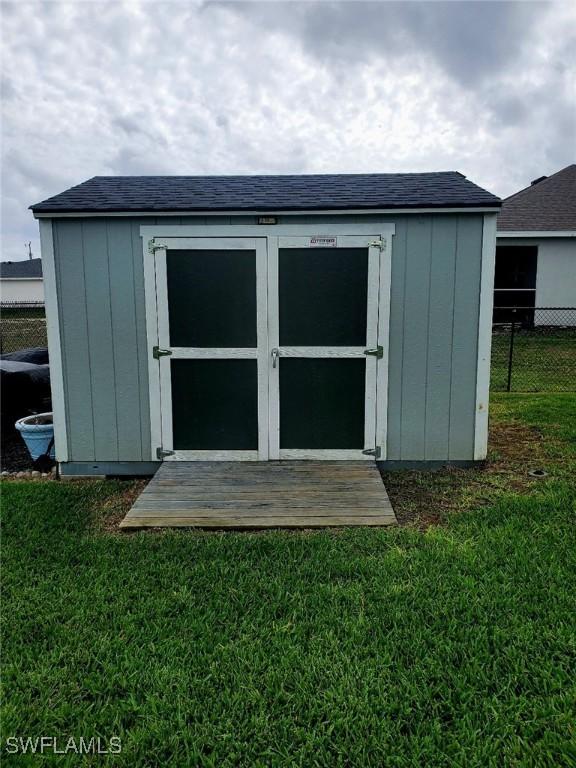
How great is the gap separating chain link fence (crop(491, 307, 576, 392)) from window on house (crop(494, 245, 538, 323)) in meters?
0.12

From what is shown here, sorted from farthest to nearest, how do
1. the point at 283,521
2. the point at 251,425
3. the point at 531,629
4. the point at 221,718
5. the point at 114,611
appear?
the point at 251,425
the point at 283,521
the point at 114,611
the point at 531,629
the point at 221,718

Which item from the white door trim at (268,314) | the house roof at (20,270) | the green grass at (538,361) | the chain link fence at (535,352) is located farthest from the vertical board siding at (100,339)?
the house roof at (20,270)

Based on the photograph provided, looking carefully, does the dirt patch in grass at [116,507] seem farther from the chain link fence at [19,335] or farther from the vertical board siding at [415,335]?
the chain link fence at [19,335]

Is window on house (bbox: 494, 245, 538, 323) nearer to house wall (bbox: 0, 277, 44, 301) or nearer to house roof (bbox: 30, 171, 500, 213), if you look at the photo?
house roof (bbox: 30, 171, 500, 213)

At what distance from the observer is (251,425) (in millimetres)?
4281

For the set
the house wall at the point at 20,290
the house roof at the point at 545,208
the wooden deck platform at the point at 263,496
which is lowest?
the wooden deck platform at the point at 263,496

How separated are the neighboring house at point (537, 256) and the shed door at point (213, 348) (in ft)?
36.7

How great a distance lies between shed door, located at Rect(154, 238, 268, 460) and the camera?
411 centimetres

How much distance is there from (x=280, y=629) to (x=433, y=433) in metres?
2.52

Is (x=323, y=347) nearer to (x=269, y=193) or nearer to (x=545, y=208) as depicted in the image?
(x=269, y=193)

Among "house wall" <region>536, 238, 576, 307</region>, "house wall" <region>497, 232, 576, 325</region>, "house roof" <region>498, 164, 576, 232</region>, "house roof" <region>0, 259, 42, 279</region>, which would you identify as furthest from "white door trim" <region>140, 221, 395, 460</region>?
"house roof" <region>0, 259, 42, 279</region>

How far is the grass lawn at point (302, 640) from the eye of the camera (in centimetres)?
169

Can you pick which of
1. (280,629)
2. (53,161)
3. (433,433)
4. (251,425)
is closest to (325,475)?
(251,425)

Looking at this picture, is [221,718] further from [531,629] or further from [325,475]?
[325,475]
